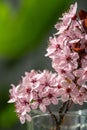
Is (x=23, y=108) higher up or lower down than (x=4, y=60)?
lower down

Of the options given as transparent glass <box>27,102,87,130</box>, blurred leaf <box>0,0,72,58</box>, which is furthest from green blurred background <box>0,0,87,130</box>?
transparent glass <box>27,102,87,130</box>

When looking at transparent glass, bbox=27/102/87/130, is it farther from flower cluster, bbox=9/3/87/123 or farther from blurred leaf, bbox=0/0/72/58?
blurred leaf, bbox=0/0/72/58

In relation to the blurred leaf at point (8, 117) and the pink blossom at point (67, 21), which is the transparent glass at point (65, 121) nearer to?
the pink blossom at point (67, 21)

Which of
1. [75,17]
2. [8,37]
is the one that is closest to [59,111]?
[75,17]

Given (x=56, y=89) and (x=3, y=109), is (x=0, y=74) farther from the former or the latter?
(x=56, y=89)

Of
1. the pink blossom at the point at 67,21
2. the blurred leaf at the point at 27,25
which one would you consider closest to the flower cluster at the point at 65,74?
the pink blossom at the point at 67,21
